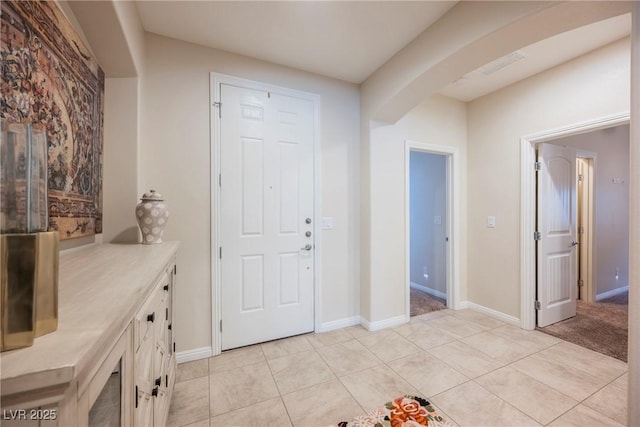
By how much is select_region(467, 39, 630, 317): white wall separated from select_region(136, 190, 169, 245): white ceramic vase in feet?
11.3

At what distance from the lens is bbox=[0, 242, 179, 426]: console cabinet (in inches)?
15.7

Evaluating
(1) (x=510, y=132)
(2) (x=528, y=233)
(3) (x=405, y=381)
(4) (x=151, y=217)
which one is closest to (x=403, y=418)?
(3) (x=405, y=381)

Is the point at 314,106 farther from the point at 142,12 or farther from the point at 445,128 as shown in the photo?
the point at 445,128

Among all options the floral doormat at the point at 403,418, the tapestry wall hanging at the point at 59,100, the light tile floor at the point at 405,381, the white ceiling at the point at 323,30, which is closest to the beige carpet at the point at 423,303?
the light tile floor at the point at 405,381

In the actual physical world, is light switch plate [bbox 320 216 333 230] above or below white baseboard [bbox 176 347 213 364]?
above

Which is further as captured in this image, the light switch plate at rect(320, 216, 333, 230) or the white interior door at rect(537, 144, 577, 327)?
the white interior door at rect(537, 144, 577, 327)

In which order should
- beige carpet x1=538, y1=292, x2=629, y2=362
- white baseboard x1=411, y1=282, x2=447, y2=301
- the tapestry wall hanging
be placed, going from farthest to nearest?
1. white baseboard x1=411, y1=282, x2=447, y2=301
2. beige carpet x1=538, y1=292, x2=629, y2=362
3. the tapestry wall hanging

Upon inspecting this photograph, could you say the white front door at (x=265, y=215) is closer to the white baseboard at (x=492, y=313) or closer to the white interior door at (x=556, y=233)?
the white baseboard at (x=492, y=313)

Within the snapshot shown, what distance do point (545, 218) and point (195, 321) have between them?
144 inches

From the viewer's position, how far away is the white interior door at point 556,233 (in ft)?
9.02

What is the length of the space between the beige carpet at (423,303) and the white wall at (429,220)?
19 cm

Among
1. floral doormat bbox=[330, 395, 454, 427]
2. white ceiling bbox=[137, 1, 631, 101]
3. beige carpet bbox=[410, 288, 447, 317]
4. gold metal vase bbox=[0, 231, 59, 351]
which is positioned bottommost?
beige carpet bbox=[410, 288, 447, 317]

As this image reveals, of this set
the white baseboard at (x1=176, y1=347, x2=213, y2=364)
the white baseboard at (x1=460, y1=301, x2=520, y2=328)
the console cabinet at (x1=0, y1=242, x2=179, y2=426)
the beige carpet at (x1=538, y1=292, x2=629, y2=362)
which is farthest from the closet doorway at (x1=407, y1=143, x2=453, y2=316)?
the console cabinet at (x1=0, y1=242, x2=179, y2=426)

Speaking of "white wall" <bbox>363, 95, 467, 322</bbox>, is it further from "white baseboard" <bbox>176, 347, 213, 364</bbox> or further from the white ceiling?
"white baseboard" <bbox>176, 347, 213, 364</bbox>
